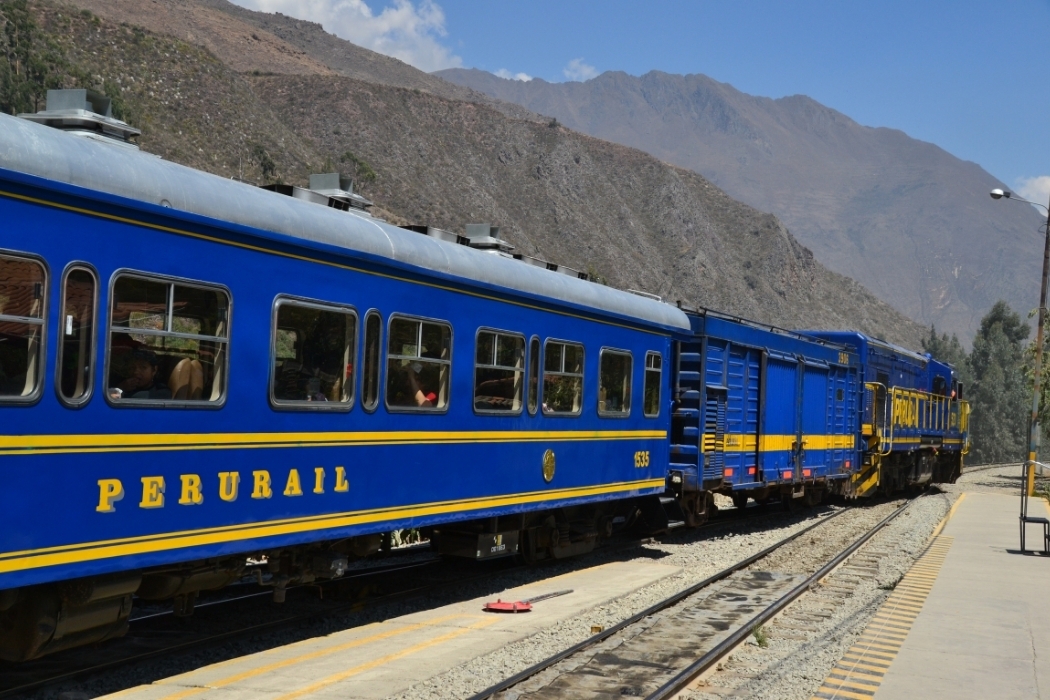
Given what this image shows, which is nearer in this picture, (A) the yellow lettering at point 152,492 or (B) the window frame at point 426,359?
(A) the yellow lettering at point 152,492

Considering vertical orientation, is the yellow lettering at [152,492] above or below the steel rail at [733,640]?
above

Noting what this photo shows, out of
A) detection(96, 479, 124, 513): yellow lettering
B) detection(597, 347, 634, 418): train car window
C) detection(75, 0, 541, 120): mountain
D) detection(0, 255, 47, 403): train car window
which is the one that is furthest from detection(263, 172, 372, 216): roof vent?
detection(75, 0, 541, 120): mountain

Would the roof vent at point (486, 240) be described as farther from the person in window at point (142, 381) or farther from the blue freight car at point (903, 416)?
the blue freight car at point (903, 416)

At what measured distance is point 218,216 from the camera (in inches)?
313

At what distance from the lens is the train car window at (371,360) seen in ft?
31.0

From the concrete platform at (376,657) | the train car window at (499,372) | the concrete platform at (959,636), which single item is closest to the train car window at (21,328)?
the concrete platform at (376,657)

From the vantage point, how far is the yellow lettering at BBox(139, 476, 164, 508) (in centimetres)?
721

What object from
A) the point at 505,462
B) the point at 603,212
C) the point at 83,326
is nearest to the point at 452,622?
the point at 505,462

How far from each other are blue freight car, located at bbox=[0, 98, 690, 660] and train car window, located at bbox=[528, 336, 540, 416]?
0.03 meters

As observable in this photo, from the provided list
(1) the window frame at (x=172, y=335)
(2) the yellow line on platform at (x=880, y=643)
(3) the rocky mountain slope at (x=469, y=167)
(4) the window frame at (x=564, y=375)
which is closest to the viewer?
(1) the window frame at (x=172, y=335)

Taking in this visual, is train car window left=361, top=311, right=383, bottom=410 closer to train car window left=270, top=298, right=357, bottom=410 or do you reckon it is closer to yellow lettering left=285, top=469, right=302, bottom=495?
train car window left=270, top=298, right=357, bottom=410

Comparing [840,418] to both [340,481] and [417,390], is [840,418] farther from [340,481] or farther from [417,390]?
[340,481]

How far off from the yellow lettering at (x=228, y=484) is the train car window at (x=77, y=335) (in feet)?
4.40

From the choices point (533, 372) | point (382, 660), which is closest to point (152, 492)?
point (382, 660)
